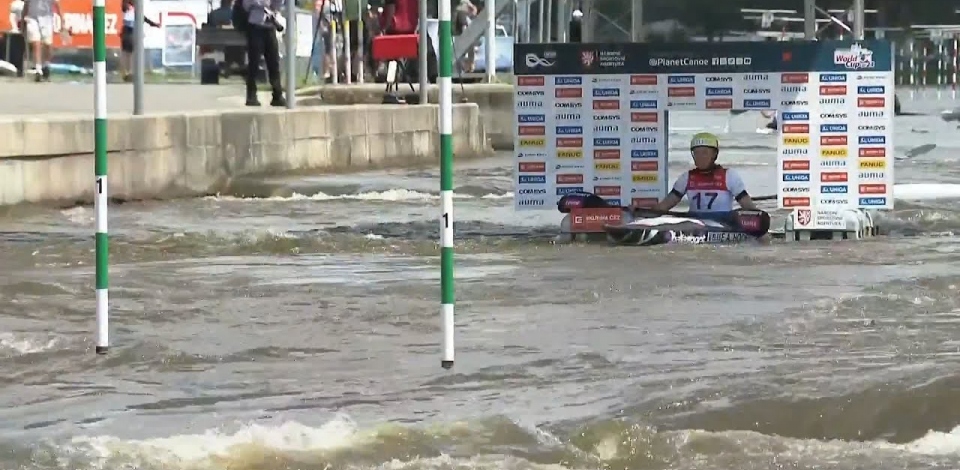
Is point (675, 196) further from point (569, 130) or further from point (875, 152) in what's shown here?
point (875, 152)

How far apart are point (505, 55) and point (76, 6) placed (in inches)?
284

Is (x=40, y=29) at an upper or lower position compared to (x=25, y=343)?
upper

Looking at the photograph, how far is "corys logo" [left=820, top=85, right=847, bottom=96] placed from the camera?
14.7 meters

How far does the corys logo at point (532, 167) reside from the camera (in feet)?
50.5

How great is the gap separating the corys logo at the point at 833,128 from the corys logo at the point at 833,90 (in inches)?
8.8

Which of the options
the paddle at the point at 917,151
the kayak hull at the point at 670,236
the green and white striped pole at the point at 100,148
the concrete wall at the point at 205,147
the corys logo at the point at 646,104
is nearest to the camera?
the green and white striped pole at the point at 100,148

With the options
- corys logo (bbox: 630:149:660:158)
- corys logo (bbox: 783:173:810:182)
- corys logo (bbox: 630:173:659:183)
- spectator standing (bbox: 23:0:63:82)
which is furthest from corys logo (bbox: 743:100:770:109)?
spectator standing (bbox: 23:0:63:82)

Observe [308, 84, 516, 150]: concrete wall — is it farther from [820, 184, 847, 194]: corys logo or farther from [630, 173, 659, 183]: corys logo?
[820, 184, 847, 194]: corys logo

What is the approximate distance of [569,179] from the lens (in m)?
15.3

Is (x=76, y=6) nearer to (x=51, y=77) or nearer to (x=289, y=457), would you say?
(x=51, y=77)

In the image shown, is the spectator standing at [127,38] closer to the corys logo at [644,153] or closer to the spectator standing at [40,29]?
the spectator standing at [40,29]

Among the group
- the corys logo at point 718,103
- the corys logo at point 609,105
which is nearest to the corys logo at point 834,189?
the corys logo at point 718,103

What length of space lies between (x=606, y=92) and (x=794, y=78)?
1408 millimetres

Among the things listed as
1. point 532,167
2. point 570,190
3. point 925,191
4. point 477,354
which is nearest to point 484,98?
point 925,191
